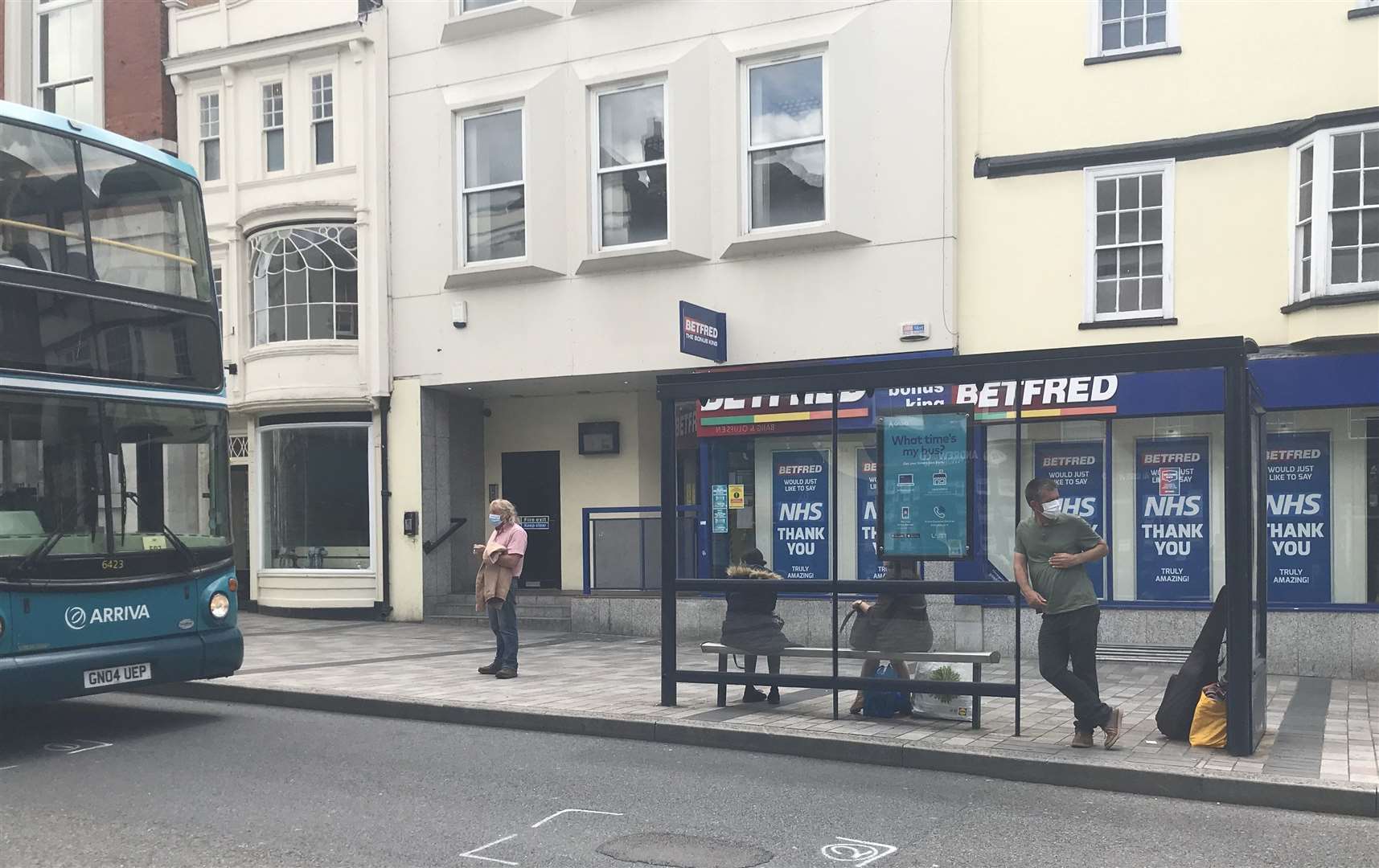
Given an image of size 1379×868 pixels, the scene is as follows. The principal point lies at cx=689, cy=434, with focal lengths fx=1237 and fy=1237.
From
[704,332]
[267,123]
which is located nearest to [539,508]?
[704,332]

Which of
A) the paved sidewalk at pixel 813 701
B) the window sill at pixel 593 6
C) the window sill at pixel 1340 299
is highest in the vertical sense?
the window sill at pixel 593 6

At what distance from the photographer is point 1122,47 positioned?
44.3 ft

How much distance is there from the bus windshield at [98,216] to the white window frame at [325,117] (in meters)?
8.54

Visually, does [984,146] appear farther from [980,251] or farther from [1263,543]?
[1263,543]

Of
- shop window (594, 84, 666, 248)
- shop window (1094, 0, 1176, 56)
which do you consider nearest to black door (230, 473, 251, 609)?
shop window (594, 84, 666, 248)

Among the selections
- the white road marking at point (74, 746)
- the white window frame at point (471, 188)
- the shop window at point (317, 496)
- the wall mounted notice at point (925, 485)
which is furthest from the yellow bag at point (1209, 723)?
the shop window at point (317, 496)

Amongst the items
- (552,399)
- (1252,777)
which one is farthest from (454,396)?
(1252,777)

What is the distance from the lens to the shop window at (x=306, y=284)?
59.8 ft

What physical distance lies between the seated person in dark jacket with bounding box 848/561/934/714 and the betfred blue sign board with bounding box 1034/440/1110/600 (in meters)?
1.25

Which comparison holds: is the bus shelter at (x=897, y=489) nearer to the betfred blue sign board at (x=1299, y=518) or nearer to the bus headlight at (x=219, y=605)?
the betfred blue sign board at (x=1299, y=518)

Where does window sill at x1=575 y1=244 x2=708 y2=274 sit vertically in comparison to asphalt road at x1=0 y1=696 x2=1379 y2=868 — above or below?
above

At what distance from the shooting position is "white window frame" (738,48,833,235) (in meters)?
14.8

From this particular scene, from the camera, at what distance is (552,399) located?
18.5 meters

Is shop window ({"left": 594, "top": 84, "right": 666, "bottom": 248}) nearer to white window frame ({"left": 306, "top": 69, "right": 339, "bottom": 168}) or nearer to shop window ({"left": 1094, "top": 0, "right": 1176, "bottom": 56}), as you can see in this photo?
white window frame ({"left": 306, "top": 69, "right": 339, "bottom": 168})
